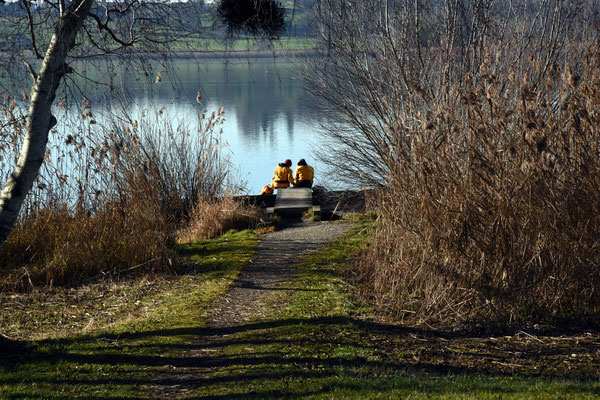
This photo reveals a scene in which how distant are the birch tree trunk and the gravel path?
2.32 metres

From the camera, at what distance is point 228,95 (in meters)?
66.1

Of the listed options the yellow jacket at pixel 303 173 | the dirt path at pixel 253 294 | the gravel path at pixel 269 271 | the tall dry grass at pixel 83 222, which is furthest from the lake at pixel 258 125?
the tall dry grass at pixel 83 222

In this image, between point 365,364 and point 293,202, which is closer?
point 365,364

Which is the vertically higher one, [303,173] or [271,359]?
[271,359]

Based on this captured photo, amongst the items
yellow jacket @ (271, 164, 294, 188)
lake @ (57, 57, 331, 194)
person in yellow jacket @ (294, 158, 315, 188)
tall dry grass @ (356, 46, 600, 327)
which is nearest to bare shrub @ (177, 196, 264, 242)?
yellow jacket @ (271, 164, 294, 188)

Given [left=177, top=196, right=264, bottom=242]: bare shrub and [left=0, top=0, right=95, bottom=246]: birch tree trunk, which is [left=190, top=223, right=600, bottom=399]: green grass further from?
[left=177, top=196, right=264, bottom=242]: bare shrub

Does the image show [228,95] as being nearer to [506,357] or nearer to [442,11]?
[442,11]

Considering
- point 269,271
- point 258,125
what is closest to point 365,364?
point 269,271

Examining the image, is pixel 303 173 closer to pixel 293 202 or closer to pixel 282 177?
pixel 282 177

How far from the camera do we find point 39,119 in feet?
19.9

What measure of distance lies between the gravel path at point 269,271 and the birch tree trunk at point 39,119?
7.62ft

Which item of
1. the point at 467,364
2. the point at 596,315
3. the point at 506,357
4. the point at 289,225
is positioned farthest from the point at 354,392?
the point at 289,225

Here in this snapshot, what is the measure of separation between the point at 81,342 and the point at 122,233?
341 centimetres

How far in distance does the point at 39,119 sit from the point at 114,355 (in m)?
2.34
